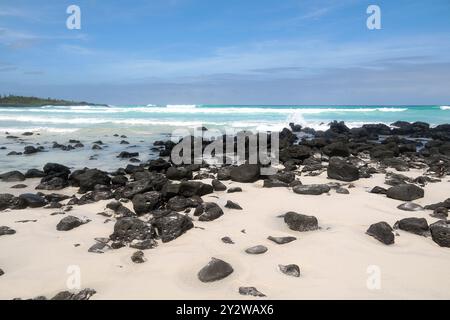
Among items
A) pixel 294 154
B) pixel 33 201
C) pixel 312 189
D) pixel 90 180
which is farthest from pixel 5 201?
pixel 294 154

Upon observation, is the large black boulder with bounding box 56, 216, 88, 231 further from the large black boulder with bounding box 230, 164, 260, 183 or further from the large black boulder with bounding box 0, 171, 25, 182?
the large black boulder with bounding box 0, 171, 25, 182

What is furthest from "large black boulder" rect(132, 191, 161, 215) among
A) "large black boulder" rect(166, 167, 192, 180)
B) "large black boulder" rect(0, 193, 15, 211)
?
"large black boulder" rect(166, 167, 192, 180)

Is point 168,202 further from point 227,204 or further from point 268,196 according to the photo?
point 268,196

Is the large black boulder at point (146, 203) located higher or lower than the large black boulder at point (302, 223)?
higher

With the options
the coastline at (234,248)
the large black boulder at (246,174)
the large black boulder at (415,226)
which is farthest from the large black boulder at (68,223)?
the large black boulder at (415,226)

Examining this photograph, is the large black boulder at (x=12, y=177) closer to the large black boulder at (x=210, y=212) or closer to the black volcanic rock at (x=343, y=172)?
the large black boulder at (x=210, y=212)

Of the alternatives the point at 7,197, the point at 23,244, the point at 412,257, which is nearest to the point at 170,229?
the point at 23,244

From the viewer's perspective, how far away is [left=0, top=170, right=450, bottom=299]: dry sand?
3.36 metres

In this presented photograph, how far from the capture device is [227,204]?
19.0 feet

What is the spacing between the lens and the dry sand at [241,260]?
3355 millimetres

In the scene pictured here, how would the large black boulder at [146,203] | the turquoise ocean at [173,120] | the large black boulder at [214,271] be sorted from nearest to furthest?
the large black boulder at [214,271]
the large black boulder at [146,203]
the turquoise ocean at [173,120]

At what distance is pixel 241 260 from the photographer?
Answer: 13.0 feet

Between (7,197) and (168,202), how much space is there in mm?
2580
